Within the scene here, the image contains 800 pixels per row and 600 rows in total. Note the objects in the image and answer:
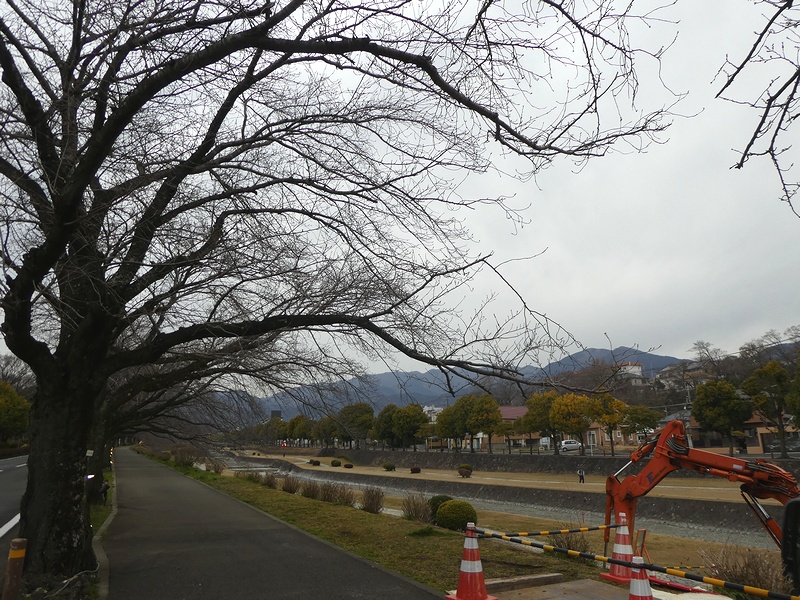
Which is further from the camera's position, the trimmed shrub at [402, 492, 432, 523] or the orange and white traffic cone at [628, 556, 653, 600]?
the trimmed shrub at [402, 492, 432, 523]

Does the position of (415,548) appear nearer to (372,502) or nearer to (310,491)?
(372,502)

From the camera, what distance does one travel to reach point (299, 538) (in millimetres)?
11789

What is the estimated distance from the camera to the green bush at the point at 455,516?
14942mm

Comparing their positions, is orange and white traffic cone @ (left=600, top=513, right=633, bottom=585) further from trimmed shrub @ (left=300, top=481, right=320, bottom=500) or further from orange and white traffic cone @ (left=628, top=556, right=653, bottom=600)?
trimmed shrub @ (left=300, top=481, right=320, bottom=500)

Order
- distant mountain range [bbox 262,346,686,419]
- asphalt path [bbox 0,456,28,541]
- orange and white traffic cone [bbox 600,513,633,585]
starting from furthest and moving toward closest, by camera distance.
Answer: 1. asphalt path [bbox 0,456,28,541]
2. orange and white traffic cone [bbox 600,513,633,585]
3. distant mountain range [bbox 262,346,686,419]

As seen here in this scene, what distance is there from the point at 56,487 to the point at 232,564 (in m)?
3.23

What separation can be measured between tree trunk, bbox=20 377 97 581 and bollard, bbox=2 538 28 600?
2.47 meters

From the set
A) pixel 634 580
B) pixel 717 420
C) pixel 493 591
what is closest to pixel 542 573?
pixel 493 591

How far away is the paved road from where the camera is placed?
7.63 metres

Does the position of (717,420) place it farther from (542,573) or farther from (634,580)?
(634,580)

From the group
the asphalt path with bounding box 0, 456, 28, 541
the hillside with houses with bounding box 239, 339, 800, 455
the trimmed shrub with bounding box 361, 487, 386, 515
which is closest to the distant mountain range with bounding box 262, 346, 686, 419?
the hillside with houses with bounding box 239, 339, 800, 455

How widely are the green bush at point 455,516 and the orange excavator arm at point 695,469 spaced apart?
14.6 feet

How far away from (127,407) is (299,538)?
493 inches

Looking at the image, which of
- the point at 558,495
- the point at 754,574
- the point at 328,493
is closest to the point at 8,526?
the point at 328,493
